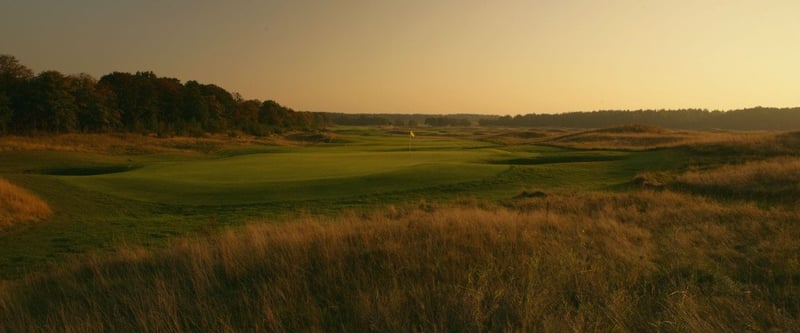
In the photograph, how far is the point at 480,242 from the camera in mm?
7172

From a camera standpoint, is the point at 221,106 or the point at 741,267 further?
the point at 221,106

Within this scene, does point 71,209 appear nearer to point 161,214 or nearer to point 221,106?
point 161,214

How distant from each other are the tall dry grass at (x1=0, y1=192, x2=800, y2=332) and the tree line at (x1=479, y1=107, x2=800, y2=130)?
5151 inches

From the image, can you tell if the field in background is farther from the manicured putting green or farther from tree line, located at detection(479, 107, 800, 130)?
tree line, located at detection(479, 107, 800, 130)

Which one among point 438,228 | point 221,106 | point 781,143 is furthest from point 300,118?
point 438,228

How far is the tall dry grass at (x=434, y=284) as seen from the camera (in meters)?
4.40

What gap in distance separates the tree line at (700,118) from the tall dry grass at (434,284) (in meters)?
131

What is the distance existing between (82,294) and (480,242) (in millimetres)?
5381

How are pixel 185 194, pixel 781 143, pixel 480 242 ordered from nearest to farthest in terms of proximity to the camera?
pixel 480 242
pixel 185 194
pixel 781 143

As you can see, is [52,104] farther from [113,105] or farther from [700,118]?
[700,118]

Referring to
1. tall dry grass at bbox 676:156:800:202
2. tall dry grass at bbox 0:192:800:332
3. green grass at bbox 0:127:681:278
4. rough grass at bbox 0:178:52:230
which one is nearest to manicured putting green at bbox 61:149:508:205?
green grass at bbox 0:127:681:278

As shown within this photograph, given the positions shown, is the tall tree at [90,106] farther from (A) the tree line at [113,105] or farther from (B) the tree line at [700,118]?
(B) the tree line at [700,118]

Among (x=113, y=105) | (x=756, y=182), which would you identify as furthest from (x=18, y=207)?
(x=113, y=105)

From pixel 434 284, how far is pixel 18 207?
1575 centimetres
